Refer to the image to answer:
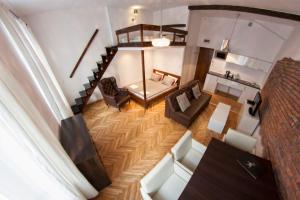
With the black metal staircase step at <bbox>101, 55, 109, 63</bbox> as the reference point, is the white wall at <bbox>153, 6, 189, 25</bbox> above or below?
above

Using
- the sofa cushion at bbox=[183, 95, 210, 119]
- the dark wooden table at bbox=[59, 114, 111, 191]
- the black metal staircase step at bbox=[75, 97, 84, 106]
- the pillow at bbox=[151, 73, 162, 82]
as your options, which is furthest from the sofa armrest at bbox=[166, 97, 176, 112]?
the black metal staircase step at bbox=[75, 97, 84, 106]

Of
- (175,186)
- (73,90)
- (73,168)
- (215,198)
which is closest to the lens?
(215,198)

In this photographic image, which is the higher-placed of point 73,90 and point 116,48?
point 116,48

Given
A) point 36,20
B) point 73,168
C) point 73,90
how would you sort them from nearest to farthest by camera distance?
point 73,168 → point 36,20 → point 73,90

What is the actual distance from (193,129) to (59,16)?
4934mm

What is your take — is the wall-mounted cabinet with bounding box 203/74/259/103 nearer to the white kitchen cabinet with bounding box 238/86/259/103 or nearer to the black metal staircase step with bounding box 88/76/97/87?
the white kitchen cabinet with bounding box 238/86/259/103

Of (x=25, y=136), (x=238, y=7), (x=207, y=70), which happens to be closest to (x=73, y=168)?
(x=25, y=136)

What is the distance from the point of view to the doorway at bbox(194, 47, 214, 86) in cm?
588

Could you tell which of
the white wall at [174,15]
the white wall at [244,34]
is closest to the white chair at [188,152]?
the white wall at [244,34]

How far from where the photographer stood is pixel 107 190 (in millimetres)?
2537

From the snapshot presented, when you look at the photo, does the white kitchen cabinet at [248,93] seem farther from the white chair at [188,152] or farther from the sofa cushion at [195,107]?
the white chair at [188,152]

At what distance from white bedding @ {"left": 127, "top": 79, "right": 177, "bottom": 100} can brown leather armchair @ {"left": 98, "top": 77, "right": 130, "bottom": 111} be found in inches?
16.4

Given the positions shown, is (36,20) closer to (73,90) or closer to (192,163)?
(73,90)

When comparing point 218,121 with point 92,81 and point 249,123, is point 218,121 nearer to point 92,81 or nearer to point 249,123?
point 249,123
